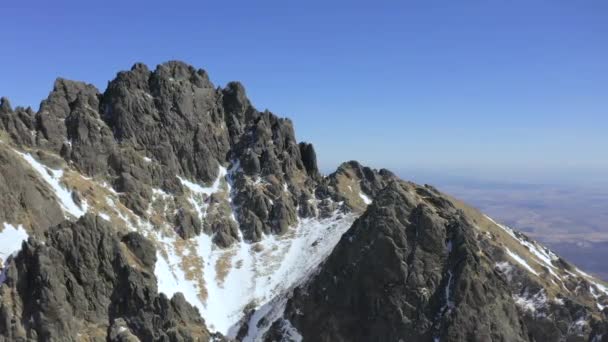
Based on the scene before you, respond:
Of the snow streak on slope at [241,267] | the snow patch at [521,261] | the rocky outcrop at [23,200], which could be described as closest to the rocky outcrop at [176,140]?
the snow streak on slope at [241,267]

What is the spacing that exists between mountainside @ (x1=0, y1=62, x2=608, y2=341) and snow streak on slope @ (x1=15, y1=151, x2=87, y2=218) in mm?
652

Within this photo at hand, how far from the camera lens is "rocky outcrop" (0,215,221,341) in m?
77.7

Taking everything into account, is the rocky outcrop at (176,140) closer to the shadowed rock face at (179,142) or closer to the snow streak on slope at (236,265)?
the shadowed rock face at (179,142)

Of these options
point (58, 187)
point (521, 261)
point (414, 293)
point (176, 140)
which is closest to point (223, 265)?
point (58, 187)

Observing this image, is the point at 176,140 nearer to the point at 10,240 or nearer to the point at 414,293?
the point at 10,240

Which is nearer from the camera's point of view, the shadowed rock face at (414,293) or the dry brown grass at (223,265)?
the shadowed rock face at (414,293)

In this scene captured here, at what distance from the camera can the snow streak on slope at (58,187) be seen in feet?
361

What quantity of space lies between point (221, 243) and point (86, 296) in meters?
49.6

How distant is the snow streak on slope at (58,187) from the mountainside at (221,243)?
2.14 ft

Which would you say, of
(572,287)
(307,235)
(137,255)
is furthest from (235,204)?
(572,287)

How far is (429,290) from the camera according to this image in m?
96.7

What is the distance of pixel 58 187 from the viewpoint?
4518 inches

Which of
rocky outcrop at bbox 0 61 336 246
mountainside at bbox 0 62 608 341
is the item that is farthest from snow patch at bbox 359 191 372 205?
rocky outcrop at bbox 0 61 336 246

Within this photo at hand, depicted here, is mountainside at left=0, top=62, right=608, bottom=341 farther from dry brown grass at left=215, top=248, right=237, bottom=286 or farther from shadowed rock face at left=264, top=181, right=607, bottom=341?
dry brown grass at left=215, top=248, right=237, bottom=286
